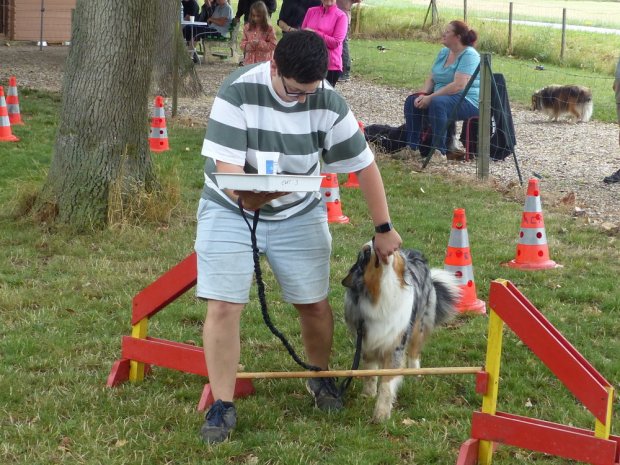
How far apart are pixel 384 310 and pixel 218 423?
3.10 feet

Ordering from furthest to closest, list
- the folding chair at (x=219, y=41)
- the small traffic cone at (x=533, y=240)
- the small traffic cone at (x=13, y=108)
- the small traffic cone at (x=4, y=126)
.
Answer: the folding chair at (x=219, y=41)
the small traffic cone at (x=13, y=108)
the small traffic cone at (x=4, y=126)
the small traffic cone at (x=533, y=240)

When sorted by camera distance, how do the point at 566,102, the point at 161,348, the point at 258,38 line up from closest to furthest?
the point at 161,348
the point at 258,38
the point at 566,102

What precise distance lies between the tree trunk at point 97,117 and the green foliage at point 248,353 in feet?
0.93

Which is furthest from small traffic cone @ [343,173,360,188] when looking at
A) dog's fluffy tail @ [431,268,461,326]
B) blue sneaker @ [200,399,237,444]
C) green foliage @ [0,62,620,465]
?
blue sneaker @ [200,399,237,444]

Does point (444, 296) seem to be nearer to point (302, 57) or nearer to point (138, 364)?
point (138, 364)

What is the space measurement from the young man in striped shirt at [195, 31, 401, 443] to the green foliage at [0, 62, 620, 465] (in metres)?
0.40

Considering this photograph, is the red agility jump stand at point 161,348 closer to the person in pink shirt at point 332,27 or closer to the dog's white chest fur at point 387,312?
the dog's white chest fur at point 387,312

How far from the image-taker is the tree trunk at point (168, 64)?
14812 millimetres

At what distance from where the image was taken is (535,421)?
3.88 metres

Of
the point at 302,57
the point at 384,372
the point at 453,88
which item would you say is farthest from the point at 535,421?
the point at 453,88

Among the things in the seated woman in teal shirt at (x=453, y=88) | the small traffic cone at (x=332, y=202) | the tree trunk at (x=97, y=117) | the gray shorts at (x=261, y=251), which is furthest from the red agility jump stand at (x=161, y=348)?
the seated woman in teal shirt at (x=453, y=88)

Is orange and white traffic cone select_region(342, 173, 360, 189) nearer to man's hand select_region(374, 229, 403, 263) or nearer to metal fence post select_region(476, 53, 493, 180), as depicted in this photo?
metal fence post select_region(476, 53, 493, 180)

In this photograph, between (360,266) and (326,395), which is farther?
(326,395)

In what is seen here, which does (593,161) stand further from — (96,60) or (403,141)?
(96,60)
